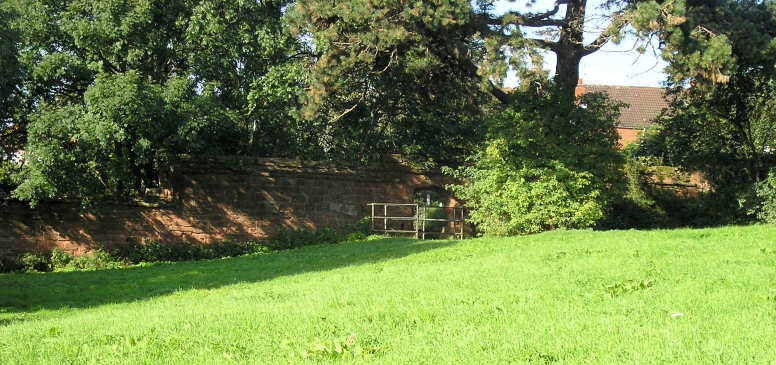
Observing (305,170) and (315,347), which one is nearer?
(315,347)

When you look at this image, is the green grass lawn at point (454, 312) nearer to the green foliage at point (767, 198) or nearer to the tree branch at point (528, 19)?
the tree branch at point (528, 19)

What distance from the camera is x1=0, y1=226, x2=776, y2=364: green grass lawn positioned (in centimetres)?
508

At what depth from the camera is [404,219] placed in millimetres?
22125

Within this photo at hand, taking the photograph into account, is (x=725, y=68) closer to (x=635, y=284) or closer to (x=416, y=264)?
(x=416, y=264)

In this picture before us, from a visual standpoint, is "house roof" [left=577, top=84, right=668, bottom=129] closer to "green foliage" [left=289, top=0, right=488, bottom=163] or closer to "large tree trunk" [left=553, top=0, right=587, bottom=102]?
"green foliage" [left=289, top=0, right=488, bottom=163]

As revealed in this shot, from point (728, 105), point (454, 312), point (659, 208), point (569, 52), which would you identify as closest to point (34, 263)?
point (454, 312)

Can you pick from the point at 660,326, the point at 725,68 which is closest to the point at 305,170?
the point at 725,68

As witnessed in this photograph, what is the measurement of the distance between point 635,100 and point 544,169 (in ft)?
118

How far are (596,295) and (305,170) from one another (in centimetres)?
1527

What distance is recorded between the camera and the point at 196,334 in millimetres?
6301

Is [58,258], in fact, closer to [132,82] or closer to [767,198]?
[132,82]

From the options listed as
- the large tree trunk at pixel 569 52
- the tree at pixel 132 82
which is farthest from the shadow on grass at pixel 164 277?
the large tree trunk at pixel 569 52

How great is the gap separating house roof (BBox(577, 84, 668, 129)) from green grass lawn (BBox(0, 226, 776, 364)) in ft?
124

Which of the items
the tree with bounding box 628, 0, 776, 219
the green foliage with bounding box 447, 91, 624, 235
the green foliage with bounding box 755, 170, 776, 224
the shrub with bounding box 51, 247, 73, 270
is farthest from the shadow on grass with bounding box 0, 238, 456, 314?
the green foliage with bounding box 755, 170, 776, 224
